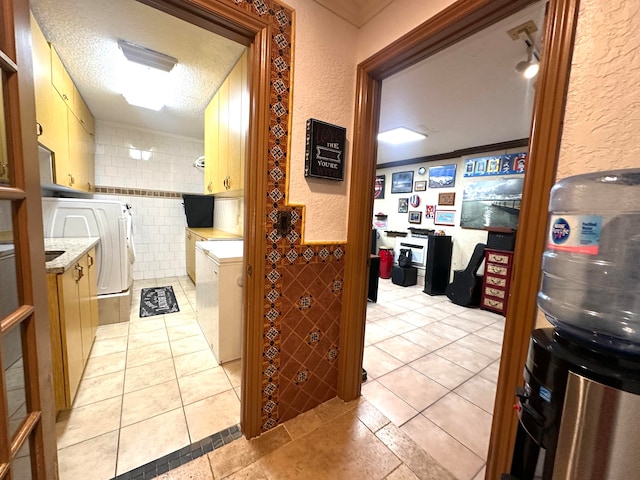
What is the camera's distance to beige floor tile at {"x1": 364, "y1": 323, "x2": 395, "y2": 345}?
2559mm

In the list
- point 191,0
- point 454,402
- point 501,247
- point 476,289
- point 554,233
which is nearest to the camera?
point 554,233

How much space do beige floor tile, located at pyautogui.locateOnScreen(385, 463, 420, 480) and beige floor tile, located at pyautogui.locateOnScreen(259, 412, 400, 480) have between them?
0.02 meters

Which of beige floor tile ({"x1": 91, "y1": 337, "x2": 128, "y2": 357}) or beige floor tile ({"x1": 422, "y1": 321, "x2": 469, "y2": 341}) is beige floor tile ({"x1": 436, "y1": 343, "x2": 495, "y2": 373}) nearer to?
beige floor tile ({"x1": 422, "y1": 321, "x2": 469, "y2": 341})

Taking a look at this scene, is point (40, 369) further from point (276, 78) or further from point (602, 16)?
point (602, 16)

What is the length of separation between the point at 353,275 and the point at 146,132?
438 centimetres

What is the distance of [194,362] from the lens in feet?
6.81

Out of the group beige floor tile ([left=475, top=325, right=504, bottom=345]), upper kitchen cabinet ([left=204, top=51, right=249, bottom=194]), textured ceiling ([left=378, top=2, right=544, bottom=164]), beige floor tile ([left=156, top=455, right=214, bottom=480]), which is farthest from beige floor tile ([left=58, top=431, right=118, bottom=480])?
beige floor tile ([left=475, top=325, right=504, bottom=345])

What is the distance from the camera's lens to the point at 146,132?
413 cm

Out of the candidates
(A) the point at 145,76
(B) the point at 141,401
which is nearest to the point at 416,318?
(B) the point at 141,401

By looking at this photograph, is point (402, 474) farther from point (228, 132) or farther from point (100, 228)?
point (100, 228)

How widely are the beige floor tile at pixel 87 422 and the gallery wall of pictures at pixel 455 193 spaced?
299cm

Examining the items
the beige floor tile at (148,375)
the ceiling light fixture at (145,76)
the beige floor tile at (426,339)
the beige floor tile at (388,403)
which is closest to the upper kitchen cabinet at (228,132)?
the ceiling light fixture at (145,76)

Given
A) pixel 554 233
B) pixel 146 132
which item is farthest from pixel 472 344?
pixel 146 132

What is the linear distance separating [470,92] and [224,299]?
276 centimetres
